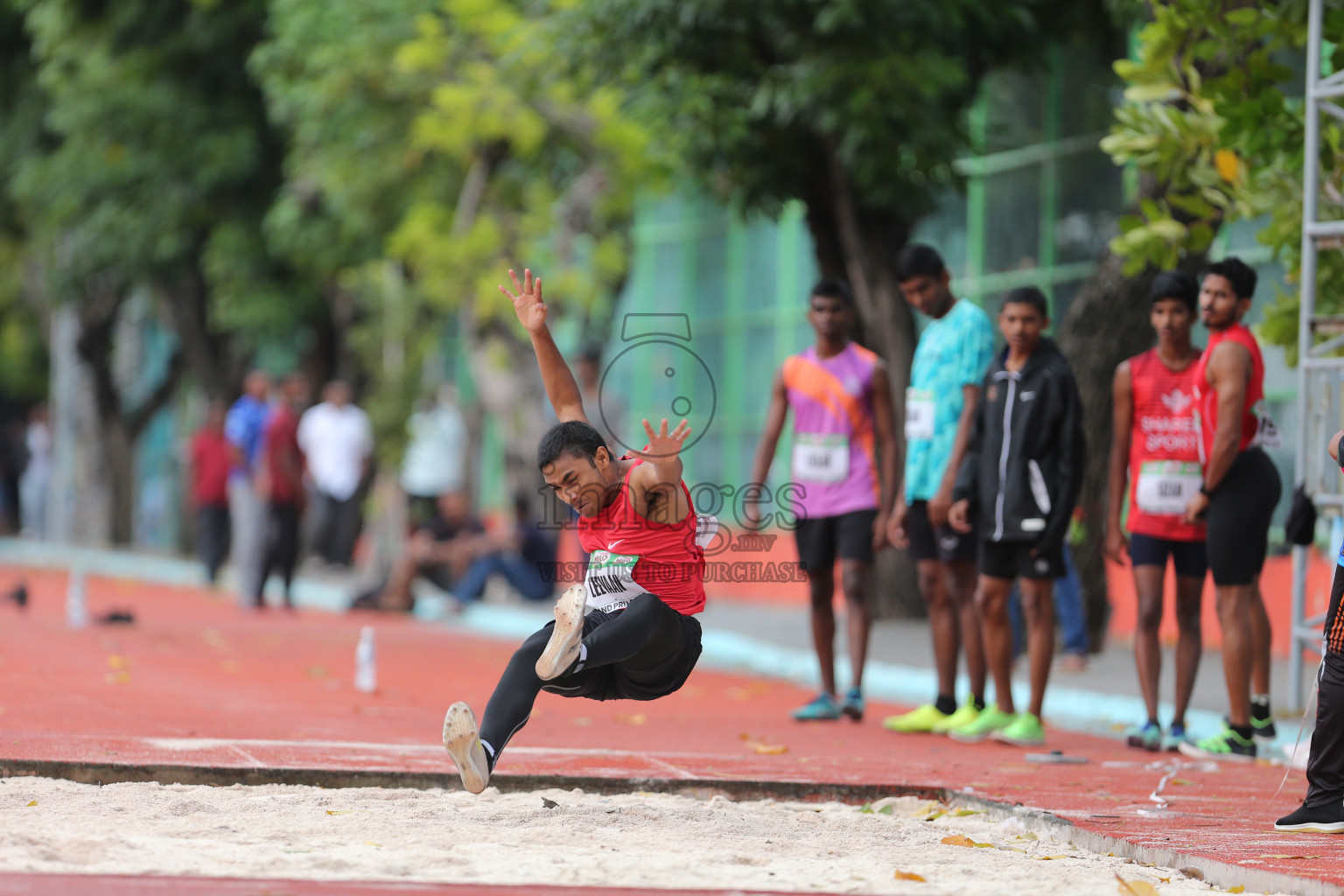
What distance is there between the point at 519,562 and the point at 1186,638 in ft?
29.9

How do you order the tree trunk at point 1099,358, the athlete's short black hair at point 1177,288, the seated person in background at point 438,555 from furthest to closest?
the seated person in background at point 438,555
the tree trunk at point 1099,358
the athlete's short black hair at point 1177,288

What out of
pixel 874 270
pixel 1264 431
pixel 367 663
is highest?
pixel 874 270

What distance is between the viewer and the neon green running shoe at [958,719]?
8.57 meters

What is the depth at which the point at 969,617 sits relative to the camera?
8.83m

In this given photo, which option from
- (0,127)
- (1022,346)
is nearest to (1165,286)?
(1022,346)

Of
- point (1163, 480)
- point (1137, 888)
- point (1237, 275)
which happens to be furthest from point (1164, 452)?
point (1137, 888)

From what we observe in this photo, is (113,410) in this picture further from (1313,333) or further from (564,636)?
(564,636)

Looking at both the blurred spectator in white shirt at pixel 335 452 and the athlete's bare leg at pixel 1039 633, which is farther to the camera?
the blurred spectator in white shirt at pixel 335 452

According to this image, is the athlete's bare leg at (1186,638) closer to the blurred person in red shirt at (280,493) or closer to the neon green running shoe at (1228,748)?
the neon green running shoe at (1228,748)

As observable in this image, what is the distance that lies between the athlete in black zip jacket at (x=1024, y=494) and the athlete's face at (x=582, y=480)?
295cm

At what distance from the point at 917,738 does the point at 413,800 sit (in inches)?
129

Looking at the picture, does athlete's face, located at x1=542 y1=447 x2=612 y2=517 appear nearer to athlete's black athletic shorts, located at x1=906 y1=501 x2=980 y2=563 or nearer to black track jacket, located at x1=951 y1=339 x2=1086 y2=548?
black track jacket, located at x1=951 y1=339 x2=1086 y2=548

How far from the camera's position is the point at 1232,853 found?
17.8 ft

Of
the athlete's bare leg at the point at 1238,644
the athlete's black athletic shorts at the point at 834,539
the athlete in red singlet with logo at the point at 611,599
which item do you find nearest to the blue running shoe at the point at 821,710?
the athlete's black athletic shorts at the point at 834,539
